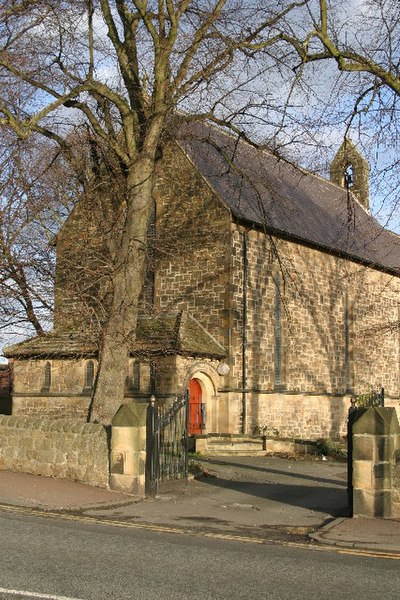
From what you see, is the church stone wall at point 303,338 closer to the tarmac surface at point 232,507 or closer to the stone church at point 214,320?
the stone church at point 214,320

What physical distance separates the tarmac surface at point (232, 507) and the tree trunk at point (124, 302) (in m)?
2.41

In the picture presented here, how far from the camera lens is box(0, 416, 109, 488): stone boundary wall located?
501 inches

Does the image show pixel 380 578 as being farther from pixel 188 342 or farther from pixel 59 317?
pixel 59 317

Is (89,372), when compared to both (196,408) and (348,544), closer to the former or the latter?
(196,408)

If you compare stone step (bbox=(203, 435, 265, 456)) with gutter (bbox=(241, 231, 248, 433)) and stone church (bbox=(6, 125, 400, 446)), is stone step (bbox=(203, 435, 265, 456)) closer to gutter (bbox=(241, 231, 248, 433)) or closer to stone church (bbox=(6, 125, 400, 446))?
stone church (bbox=(6, 125, 400, 446))

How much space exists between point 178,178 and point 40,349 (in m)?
7.60

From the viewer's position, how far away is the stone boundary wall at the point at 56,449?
12.7m

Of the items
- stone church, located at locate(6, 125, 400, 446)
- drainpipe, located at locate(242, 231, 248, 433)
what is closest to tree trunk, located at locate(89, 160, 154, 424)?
stone church, located at locate(6, 125, 400, 446)

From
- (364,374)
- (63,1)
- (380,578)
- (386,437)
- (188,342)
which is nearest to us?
(380,578)

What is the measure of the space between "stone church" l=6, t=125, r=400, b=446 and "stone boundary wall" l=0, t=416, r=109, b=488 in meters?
6.95

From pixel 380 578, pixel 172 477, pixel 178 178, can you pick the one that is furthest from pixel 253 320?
pixel 380 578

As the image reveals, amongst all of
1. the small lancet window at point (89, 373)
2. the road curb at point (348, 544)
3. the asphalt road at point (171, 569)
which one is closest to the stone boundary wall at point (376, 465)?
the road curb at point (348, 544)

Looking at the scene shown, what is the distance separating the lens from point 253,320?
25.2 meters

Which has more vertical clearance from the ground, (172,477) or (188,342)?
(188,342)
